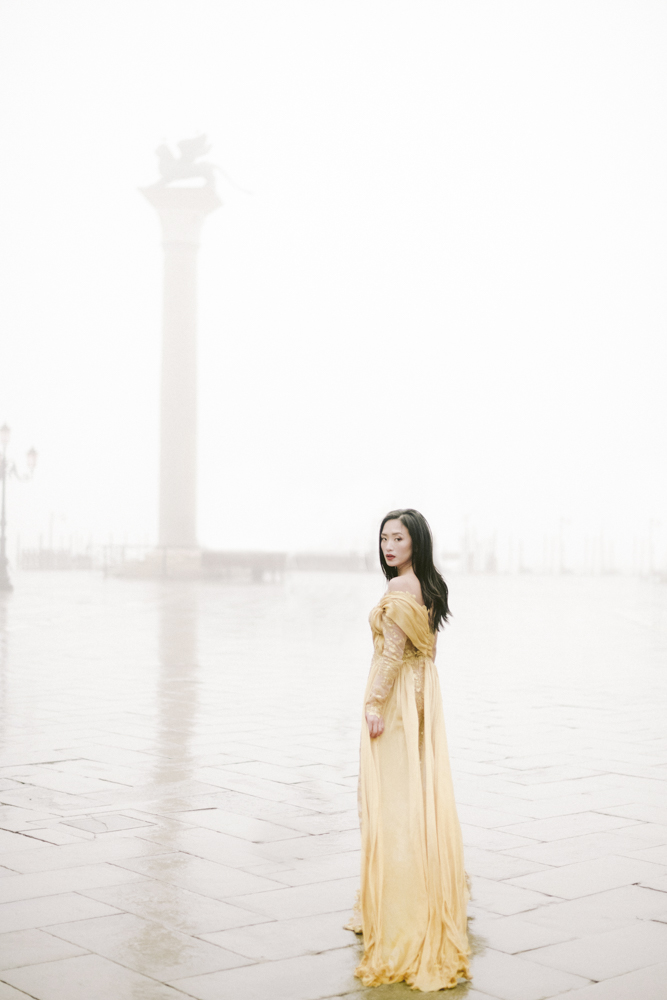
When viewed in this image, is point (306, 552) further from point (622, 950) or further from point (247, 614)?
point (622, 950)

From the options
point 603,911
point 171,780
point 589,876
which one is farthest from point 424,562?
point 171,780

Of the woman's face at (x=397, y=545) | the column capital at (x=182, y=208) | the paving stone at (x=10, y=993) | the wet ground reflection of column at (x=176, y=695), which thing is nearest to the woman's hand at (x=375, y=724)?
the woman's face at (x=397, y=545)

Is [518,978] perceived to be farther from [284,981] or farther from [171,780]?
[171,780]

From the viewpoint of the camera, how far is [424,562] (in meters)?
4.03

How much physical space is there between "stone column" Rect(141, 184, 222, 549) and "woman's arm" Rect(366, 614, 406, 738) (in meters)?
38.5

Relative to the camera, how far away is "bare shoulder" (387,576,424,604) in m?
3.98

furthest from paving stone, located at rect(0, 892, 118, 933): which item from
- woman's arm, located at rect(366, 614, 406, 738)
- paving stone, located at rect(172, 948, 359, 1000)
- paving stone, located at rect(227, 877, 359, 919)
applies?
woman's arm, located at rect(366, 614, 406, 738)

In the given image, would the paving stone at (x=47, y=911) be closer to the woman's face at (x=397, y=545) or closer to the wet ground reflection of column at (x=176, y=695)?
the woman's face at (x=397, y=545)

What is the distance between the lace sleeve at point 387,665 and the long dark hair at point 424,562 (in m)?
0.15

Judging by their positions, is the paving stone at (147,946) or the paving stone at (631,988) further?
the paving stone at (147,946)

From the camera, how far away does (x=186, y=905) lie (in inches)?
169

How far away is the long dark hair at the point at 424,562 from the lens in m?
4.01

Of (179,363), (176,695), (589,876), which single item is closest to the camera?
(589,876)

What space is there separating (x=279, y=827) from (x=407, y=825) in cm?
178
